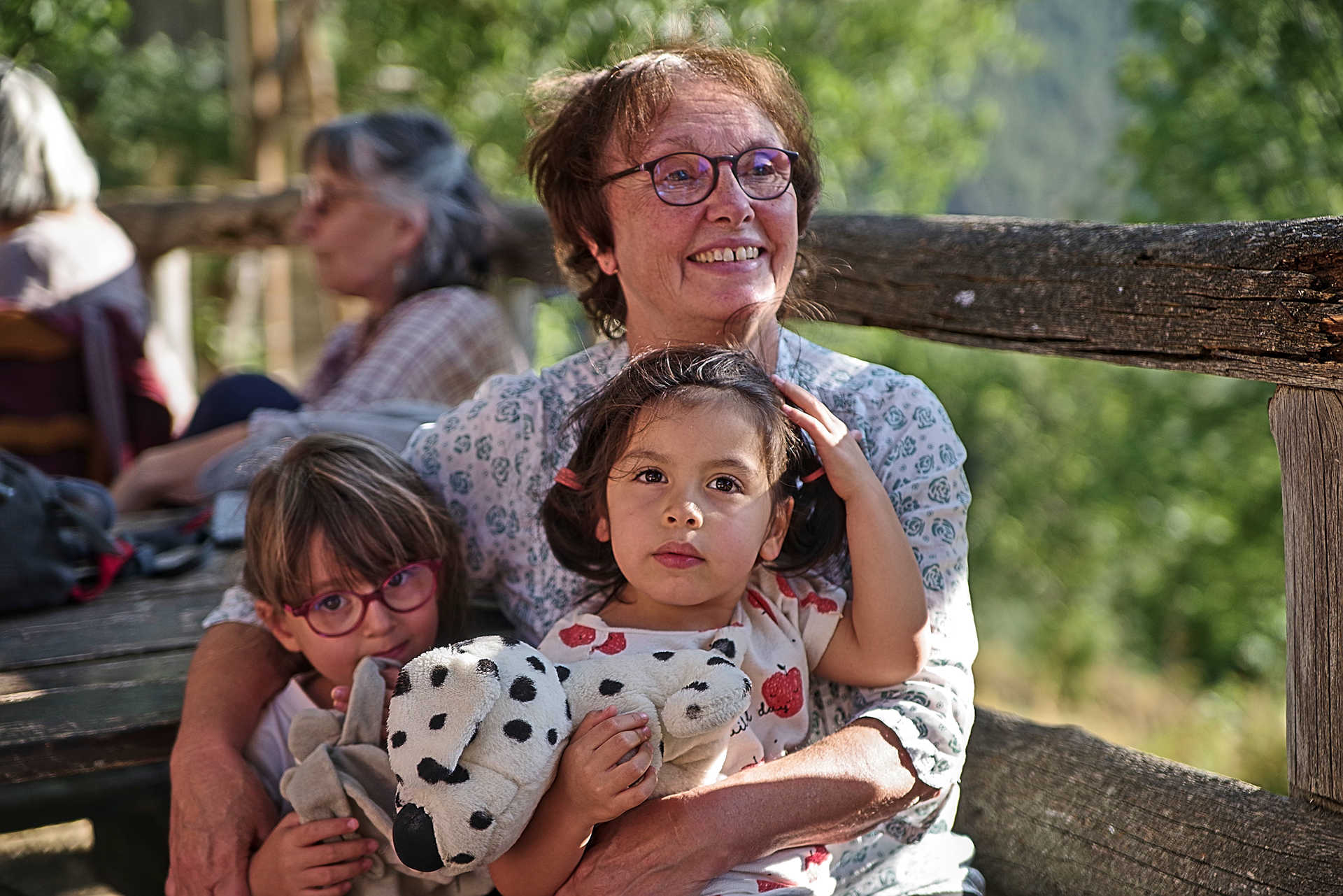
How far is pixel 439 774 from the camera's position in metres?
1.32

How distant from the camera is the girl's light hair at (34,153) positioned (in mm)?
3240

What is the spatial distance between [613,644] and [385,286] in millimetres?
2232

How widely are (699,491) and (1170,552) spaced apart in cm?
1220

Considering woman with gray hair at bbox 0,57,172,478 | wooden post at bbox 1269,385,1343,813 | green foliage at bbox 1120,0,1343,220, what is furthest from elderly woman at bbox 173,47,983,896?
green foliage at bbox 1120,0,1343,220

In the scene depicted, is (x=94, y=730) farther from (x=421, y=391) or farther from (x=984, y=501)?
(x=984, y=501)

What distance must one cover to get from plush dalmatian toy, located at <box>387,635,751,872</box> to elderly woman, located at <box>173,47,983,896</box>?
→ 139 millimetres

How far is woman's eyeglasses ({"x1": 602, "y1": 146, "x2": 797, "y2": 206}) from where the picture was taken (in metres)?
1.70

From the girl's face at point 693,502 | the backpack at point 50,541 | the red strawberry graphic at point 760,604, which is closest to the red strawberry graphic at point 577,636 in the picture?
the girl's face at point 693,502

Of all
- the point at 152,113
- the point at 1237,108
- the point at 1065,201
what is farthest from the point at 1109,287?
the point at 1065,201

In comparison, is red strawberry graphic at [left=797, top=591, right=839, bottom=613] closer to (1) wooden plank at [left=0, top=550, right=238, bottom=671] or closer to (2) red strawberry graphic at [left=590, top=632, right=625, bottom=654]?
(2) red strawberry graphic at [left=590, top=632, right=625, bottom=654]

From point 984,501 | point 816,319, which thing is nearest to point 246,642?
point 816,319

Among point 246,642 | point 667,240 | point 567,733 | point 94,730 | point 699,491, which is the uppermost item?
point 667,240

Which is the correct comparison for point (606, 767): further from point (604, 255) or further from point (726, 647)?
point (604, 255)

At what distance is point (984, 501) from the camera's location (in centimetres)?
1554
